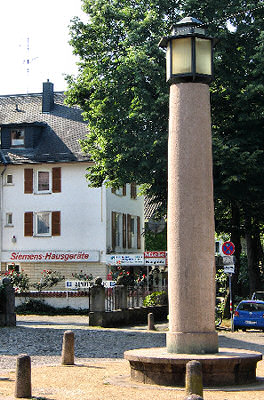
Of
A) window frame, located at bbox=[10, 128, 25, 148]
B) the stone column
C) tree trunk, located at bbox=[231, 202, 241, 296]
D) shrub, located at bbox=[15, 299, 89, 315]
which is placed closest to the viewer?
the stone column

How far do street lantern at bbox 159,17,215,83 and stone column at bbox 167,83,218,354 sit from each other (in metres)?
0.18

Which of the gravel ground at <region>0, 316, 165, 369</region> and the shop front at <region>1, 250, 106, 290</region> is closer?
the gravel ground at <region>0, 316, 165, 369</region>

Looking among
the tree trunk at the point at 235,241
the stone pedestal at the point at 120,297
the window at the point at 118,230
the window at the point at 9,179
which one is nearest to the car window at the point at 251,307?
the tree trunk at the point at 235,241

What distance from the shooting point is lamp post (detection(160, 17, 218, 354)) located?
1273 centimetres

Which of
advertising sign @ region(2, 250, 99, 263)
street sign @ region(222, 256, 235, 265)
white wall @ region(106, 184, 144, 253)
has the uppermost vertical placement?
white wall @ region(106, 184, 144, 253)

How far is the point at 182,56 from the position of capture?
530 inches

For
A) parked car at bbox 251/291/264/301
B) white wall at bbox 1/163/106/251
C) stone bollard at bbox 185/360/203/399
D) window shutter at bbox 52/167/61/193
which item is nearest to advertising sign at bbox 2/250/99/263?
white wall at bbox 1/163/106/251

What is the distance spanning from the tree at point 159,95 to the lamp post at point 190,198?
51.9 feet

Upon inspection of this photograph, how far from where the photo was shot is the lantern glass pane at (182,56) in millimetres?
13398

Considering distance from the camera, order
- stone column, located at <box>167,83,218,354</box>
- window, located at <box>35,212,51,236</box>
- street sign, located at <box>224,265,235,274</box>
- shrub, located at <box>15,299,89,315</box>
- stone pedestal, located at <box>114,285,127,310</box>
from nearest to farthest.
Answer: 1. stone column, located at <box>167,83,218,354</box>
2. street sign, located at <box>224,265,235,274</box>
3. stone pedestal, located at <box>114,285,127,310</box>
4. shrub, located at <box>15,299,89,315</box>
5. window, located at <box>35,212,51,236</box>

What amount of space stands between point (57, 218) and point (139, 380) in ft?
121

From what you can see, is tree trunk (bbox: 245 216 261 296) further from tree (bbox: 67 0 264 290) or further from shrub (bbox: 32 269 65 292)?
shrub (bbox: 32 269 65 292)

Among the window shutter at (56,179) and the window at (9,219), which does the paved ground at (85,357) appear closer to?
the window shutter at (56,179)

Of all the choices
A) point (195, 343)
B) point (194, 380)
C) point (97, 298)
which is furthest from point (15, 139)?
point (194, 380)
